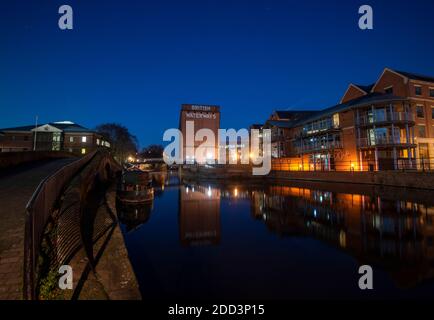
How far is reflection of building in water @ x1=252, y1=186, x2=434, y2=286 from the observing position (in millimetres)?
6691

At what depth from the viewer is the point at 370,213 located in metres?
12.6

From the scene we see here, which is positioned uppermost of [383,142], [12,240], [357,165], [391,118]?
[391,118]

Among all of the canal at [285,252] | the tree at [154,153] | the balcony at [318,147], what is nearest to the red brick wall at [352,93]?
the balcony at [318,147]

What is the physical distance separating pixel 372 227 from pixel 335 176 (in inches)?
796

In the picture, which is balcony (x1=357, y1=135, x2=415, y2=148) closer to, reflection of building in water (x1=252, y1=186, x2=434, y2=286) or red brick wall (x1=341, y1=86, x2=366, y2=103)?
red brick wall (x1=341, y1=86, x2=366, y2=103)

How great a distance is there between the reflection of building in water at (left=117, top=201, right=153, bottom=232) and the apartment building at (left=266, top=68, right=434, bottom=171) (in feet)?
90.5

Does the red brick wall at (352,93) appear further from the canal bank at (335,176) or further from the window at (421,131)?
the canal bank at (335,176)

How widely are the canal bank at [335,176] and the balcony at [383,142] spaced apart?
17.0ft

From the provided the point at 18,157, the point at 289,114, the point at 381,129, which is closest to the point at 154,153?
the point at 289,114

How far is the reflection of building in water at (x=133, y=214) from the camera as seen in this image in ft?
41.9

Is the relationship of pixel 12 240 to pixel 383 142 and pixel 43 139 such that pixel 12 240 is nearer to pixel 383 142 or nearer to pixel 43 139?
pixel 383 142

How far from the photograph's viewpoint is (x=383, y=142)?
89.6ft
